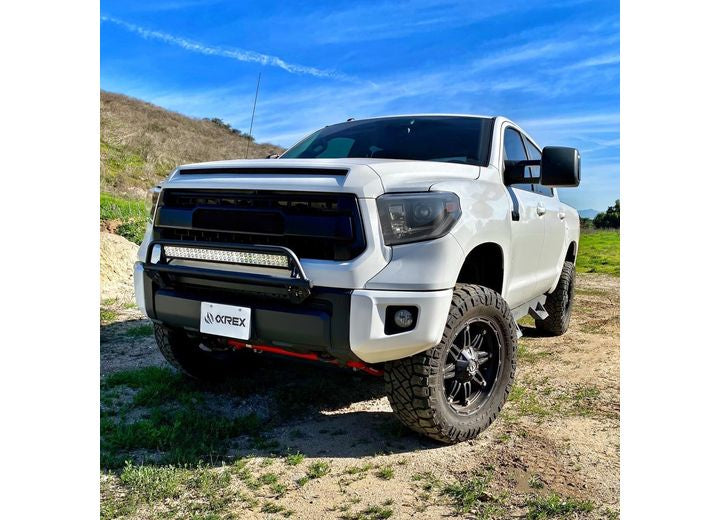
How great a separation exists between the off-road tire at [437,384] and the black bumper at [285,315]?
33 cm

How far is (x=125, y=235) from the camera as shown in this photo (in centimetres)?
1102

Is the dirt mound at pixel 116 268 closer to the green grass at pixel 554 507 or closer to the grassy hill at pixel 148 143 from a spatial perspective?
the grassy hill at pixel 148 143

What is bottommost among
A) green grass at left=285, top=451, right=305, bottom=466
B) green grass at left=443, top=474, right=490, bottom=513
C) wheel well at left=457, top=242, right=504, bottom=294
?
green grass at left=443, top=474, right=490, bottom=513

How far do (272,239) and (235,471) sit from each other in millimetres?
1138

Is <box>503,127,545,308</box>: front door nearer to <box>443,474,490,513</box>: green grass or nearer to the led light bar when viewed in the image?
<box>443,474,490,513</box>: green grass

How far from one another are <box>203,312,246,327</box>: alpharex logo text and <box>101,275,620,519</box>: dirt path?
0.68m

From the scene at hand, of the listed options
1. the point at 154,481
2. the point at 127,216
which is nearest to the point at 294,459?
the point at 154,481

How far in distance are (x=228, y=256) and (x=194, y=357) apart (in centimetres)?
133

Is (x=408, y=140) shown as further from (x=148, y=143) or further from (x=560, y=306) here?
(x=148, y=143)

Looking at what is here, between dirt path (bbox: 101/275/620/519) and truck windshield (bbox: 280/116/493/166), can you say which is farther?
truck windshield (bbox: 280/116/493/166)

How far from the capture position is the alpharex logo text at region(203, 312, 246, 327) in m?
2.85

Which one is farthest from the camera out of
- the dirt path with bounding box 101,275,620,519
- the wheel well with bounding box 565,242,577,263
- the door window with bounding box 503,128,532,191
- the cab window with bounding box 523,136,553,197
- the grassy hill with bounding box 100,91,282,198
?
the grassy hill with bounding box 100,91,282,198

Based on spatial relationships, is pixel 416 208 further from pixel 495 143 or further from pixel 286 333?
pixel 495 143

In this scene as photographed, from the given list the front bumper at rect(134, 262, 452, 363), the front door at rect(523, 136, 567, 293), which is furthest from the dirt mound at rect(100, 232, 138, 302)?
the front bumper at rect(134, 262, 452, 363)
